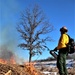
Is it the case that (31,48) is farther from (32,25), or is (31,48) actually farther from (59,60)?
(59,60)

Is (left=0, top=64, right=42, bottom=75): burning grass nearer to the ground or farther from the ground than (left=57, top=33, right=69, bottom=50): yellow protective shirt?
nearer to the ground

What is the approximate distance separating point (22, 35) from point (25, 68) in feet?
Result: 87.5

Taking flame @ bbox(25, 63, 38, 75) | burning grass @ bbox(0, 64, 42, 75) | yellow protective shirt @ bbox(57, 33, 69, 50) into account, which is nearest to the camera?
burning grass @ bbox(0, 64, 42, 75)

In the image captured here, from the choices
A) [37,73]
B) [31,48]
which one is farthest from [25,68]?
[31,48]

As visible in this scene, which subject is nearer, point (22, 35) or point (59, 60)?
point (59, 60)

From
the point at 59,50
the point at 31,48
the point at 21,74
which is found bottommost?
the point at 21,74

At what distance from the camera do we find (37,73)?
12508 mm

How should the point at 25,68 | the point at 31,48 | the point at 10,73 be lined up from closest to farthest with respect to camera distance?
the point at 10,73 < the point at 25,68 < the point at 31,48

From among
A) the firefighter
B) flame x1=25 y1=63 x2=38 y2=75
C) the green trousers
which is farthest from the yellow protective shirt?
flame x1=25 y1=63 x2=38 y2=75

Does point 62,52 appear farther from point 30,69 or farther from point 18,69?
point 18,69

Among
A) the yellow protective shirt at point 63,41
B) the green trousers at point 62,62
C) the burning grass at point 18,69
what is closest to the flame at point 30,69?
the burning grass at point 18,69

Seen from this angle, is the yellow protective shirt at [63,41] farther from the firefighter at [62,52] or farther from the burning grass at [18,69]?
the burning grass at [18,69]

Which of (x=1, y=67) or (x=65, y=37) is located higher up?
(x=65, y=37)

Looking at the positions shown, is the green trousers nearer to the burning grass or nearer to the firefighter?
the firefighter
